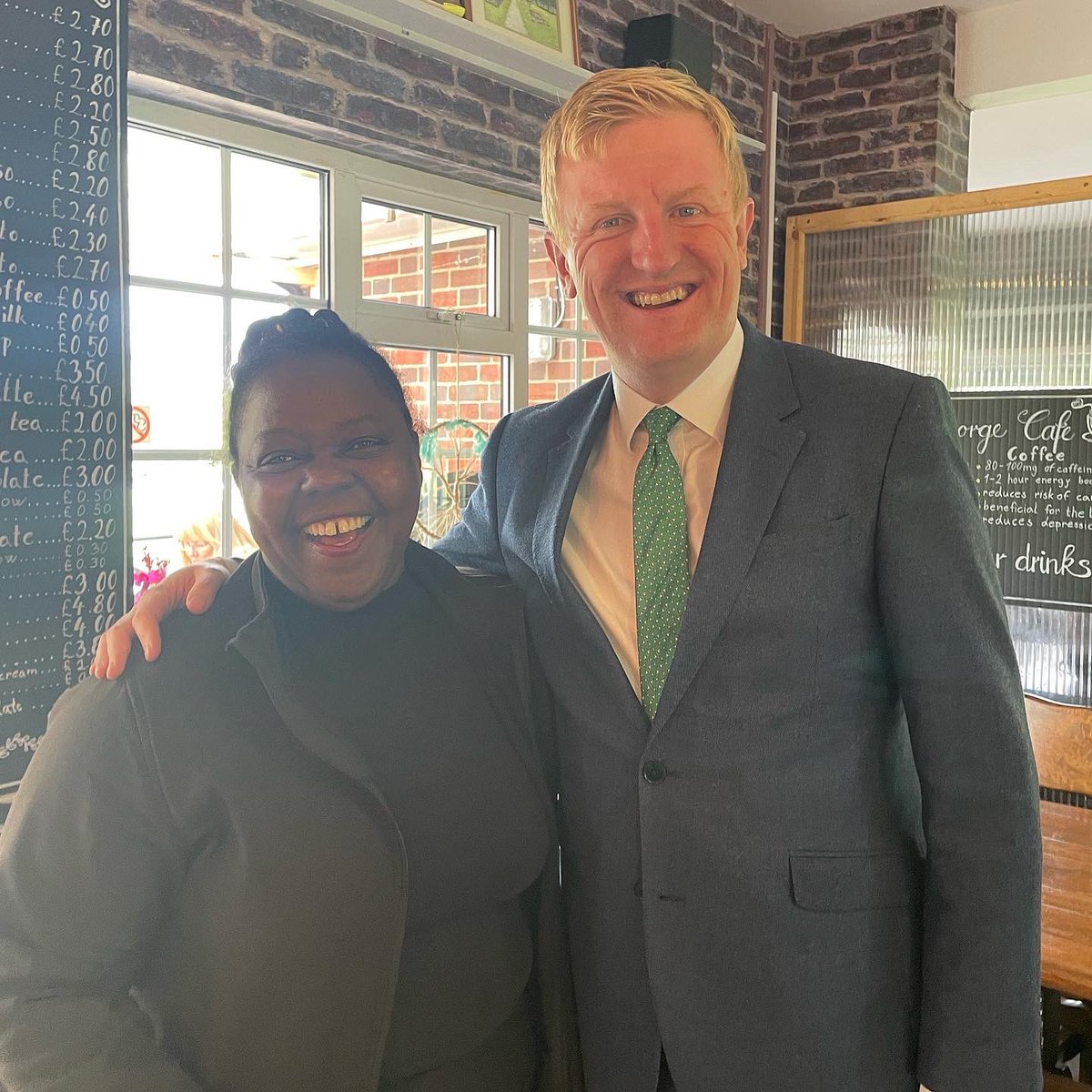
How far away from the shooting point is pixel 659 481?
130 cm

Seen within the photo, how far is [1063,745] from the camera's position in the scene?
2520mm

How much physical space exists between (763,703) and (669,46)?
2.85m

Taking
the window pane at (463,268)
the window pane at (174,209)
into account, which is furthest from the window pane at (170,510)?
the window pane at (463,268)

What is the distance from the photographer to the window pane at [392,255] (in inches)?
116

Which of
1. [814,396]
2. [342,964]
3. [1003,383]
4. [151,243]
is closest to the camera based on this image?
[342,964]

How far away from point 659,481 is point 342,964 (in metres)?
0.66

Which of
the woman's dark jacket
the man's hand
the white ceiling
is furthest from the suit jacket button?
the white ceiling

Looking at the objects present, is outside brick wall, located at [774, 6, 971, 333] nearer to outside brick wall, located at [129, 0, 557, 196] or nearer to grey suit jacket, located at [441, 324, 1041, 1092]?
outside brick wall, located at [129, 0, 557, 196]

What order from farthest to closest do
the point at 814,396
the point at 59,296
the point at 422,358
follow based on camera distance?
the point at 422,358, the point at 59,296, the point at 814,396

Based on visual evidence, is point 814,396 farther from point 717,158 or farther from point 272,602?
point 272,602

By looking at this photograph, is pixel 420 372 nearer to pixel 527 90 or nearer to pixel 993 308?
pixel 527 90

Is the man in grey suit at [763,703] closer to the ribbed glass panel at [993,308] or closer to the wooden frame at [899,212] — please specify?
the ribbed glass panel at [993,308]

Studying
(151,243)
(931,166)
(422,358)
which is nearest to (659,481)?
(151,243)

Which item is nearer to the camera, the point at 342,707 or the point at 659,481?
the point at 342,707
